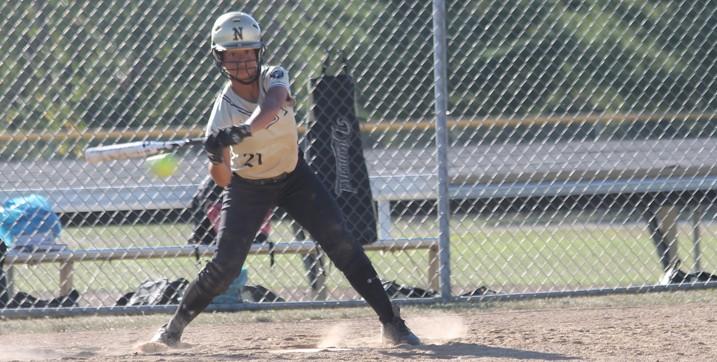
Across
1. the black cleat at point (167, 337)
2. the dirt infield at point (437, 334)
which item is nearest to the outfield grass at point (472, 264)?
the dirt infield at point (437, 334)

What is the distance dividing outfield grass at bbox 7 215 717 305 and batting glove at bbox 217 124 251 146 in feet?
8.83

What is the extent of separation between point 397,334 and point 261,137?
48.0 inches

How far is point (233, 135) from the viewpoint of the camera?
502 cm

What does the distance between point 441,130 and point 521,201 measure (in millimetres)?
2265

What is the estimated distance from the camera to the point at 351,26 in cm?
796

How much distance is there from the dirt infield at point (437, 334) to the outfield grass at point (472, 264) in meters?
0.80

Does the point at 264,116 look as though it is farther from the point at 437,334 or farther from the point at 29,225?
the point at 29,225

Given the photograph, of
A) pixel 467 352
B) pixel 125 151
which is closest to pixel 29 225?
pixel 125 151

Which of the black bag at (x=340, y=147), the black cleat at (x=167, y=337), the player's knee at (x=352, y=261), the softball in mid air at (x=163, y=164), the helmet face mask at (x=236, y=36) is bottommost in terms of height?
the black cleat at (x=167, y=337)

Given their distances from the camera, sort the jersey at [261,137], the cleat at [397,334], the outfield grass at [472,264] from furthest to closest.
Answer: the outfield grass at [472,264] → the cleat at [397,334] → the jersey at [261,137]

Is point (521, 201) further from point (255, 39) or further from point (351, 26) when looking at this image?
point (255, 39)

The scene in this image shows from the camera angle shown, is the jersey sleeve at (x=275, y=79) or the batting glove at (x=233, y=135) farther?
the jersey sleeve at (x=275, y=79)

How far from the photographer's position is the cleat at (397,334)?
227 inches

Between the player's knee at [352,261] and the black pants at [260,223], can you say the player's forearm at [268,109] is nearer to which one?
the black pants at [260,223]
